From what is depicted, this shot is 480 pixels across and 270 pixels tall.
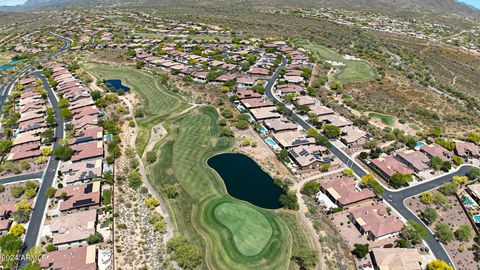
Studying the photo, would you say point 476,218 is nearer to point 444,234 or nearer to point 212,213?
point 444,234

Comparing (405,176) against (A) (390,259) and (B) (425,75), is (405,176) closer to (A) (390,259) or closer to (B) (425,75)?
(A) (390,259)

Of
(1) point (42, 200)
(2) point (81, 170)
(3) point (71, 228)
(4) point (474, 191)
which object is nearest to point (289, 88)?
(4) point (474, 191)

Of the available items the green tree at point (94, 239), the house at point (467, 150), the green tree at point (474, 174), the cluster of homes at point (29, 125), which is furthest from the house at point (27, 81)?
the house at point (467, 150)

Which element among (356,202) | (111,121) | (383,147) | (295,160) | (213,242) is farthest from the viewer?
(111,121)

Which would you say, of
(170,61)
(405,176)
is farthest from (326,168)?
(170,61)

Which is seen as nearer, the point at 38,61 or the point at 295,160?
the point at 295,160

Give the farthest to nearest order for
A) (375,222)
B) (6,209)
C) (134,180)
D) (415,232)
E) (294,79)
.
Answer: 1. (294,79)
2. (134,180)
3. (6,209)
4. (375,222)
5. (415,232)
